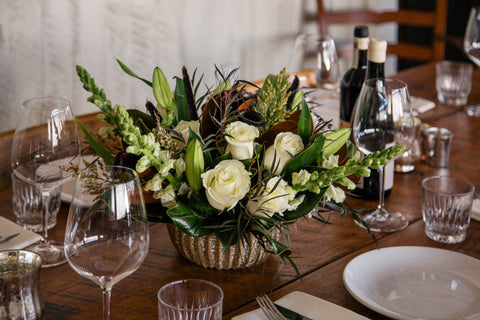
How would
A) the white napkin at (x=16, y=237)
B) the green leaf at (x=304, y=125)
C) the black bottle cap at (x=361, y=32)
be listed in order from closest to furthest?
the green leaf at (x=304, y=125) < the white napkin at (x=16, y=237) < the black bottle cap at (x=361, y=32)

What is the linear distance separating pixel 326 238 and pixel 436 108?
3.08 ft

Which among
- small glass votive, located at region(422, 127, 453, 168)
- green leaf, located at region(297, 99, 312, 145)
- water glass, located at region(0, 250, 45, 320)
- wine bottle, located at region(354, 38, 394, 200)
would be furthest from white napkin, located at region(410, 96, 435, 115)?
water glass, located at region(0, 250, 45, 320)

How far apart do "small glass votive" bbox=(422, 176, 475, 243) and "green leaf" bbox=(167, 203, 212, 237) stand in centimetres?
46

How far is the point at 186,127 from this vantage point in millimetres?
996

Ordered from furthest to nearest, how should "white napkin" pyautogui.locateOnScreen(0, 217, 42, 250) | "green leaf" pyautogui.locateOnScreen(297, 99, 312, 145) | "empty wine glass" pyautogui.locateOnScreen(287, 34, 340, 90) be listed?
"empty wine glass" pyautogui.locateOnScreen(287, 34, 340, 90) < "white napkin" pyautogui.locateOnScreen(0, 217, 42, 250) < "green leaf" pyautogui.locateOnScreen(297, 99, 312, 145)

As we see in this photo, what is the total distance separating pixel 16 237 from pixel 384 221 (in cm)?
70

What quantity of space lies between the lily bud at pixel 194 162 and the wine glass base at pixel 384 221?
420 millimetres

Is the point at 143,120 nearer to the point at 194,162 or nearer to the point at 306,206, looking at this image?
the point at 194,162

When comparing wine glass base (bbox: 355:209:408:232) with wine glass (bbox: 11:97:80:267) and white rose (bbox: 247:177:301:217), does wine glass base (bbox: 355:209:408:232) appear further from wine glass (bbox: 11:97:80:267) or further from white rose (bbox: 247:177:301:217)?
wine glass (bbox: 11:97:80:267)

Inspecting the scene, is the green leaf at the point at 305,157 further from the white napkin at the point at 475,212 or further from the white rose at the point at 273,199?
the white napkin at the point at 475,212


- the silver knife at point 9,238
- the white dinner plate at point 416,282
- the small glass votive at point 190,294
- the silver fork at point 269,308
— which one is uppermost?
the small glass votive at point 190,294

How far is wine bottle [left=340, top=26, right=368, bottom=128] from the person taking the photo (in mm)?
1457

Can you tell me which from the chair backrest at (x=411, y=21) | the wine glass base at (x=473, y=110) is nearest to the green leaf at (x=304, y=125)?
the wine glass base at (x=473, y=110)

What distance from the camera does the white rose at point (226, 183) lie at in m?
0.91
